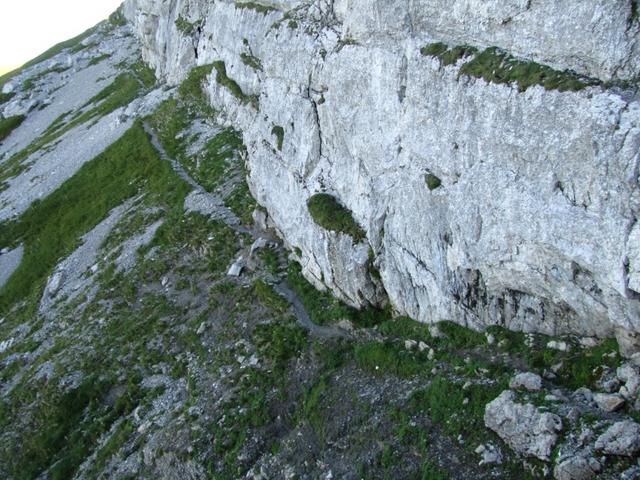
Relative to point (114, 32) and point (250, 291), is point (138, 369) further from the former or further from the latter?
point (114, 32)

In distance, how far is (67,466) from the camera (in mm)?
32156

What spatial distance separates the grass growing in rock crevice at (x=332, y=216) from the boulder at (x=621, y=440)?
54.0 ft

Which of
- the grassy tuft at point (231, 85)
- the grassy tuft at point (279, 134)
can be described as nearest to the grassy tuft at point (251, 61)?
the grassy tuft at point (231, 85)

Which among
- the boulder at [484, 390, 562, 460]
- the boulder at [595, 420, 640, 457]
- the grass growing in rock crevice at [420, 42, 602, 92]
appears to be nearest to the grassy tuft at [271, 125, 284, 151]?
the grass growing in rock crevice at [420, 42, 602, 92]

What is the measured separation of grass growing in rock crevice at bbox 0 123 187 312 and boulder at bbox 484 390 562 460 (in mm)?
37338

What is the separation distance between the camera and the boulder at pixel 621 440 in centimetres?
1750

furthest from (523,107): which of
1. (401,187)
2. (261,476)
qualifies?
(261,476)

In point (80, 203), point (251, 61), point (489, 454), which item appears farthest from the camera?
point (80, 203)

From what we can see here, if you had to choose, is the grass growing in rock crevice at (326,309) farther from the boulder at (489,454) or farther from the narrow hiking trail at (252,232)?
the boulder at (489,454)

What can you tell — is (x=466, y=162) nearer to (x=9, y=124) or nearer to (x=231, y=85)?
(x=231, y=85)

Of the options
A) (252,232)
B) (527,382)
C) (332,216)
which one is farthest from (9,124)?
(527,382)

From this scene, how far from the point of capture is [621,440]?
17688 mm

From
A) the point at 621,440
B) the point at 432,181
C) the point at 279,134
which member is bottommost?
the point at 621,440

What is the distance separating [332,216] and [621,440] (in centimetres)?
1970
